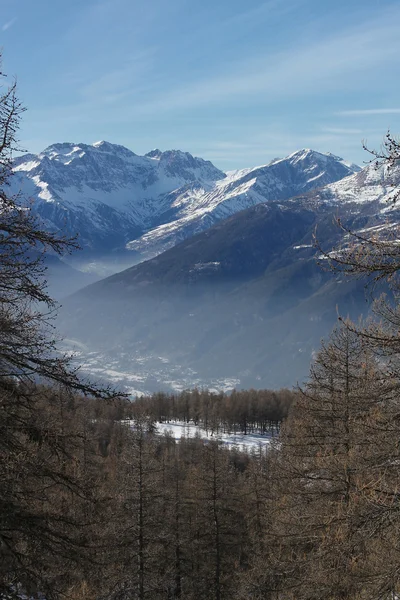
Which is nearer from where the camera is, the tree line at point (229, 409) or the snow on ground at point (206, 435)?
the snow on ground at point (206, 435)

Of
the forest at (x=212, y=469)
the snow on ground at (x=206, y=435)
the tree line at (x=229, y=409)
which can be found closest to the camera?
the forest at (x=212, y=469)

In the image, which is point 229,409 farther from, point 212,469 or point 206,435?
point 212,469

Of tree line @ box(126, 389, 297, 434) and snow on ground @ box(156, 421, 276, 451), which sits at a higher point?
tree line @ box(126, 389, 297, 434)

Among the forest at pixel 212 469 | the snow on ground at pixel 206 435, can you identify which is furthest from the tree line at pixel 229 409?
the forest at pixel 212 469

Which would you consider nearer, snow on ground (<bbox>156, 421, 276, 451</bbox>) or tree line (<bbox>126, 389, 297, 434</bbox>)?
snow on ground (<bbox>156, 421, 276, 451</bbox>)

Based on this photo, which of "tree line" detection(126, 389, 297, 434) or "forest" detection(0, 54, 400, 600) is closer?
"forest" detection(0, 54, 400, 600)

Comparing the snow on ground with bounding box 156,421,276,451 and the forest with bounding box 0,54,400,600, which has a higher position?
the forest with bounding box 0,54,400,600

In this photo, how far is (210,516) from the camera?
104 feet

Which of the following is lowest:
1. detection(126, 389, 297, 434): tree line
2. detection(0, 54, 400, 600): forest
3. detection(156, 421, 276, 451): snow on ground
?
detection(156, 421, 276, 451): snow on ground

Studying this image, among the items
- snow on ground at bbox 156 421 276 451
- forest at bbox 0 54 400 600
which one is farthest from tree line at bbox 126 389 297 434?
forest at bbox 0 54 400 600

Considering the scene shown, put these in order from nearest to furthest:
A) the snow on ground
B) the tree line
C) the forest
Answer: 1. the forest
2. the snow on ground
3. the tree line

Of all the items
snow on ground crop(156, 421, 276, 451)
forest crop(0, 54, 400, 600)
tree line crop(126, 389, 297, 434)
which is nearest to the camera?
forest crop(0, 54, 400, 600)

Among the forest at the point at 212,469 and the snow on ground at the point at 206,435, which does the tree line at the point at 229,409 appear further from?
the forest at the point at 212,469

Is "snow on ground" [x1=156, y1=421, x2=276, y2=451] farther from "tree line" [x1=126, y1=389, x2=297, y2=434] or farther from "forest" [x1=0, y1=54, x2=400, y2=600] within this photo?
"forest" [x1=0, y1=54, x2=400, y2=600]
